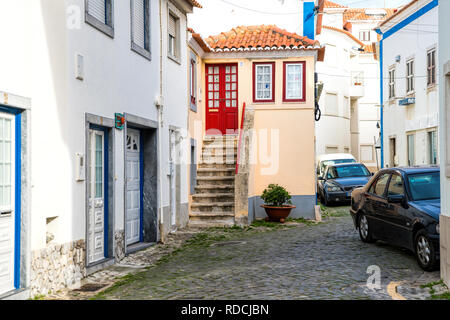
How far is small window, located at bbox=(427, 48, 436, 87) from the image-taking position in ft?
67.5

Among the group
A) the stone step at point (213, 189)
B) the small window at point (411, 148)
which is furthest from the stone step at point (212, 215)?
the small window at point (411, 148)

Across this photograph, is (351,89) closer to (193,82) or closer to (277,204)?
(193,82)

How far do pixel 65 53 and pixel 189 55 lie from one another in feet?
27.0

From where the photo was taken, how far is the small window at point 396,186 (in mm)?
9459

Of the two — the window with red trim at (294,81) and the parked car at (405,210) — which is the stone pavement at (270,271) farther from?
the window with red trim at (294,81)

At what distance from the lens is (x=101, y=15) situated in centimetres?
923

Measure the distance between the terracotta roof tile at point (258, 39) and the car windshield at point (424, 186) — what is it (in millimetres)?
8985

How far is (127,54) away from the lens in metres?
10.3

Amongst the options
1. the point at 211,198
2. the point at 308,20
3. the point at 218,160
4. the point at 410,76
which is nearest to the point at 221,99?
the point at 218,160

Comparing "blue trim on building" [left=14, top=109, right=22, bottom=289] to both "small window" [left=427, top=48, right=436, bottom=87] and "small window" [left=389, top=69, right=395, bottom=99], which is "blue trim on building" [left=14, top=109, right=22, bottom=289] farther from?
"small window" [left=389, top=69, right=395, bottom=99]

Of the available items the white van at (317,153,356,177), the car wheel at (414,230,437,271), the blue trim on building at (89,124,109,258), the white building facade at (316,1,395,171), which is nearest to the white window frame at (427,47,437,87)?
the white van at (317,153,356,177)

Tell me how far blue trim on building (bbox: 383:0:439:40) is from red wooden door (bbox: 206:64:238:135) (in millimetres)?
7937

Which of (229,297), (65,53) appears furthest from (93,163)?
(229,297)

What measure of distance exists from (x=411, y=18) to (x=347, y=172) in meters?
7.09
